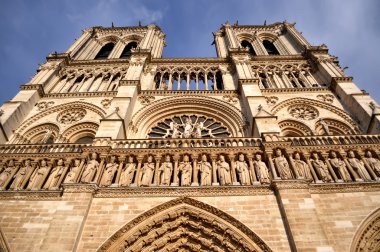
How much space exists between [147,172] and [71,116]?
5991 millimetres

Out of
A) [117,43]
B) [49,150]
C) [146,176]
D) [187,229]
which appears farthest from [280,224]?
[117,43]

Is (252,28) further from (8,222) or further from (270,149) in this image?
(8,222)

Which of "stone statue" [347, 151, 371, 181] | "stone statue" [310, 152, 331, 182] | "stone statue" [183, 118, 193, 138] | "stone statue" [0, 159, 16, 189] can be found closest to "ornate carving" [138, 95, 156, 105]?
"stone statue" [183, 118, 193, 138]

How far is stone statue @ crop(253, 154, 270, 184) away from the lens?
7965 millimetres

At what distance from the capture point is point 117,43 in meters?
20.2

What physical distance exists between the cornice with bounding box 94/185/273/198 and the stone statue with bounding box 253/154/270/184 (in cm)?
24

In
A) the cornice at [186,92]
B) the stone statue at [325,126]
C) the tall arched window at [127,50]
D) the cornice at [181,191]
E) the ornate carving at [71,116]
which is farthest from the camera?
the tall arched window at [127,50]

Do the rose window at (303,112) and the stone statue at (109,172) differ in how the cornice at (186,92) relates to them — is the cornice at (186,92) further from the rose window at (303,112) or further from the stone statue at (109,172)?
the stone statue at (109,172)

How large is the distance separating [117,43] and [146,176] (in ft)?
46.5

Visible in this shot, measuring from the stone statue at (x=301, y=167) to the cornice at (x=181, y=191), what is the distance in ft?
3.40

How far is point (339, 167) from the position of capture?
8398mm

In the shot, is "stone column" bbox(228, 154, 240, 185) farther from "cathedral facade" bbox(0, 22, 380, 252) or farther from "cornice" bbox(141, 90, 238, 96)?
"cornice" bbox(141, 90, 238, 96)

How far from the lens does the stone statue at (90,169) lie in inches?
313

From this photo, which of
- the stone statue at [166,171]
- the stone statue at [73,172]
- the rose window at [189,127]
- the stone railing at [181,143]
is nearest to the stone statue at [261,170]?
the stone railing at [181,143]
